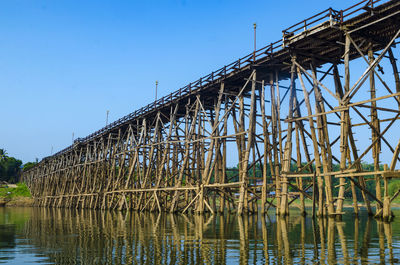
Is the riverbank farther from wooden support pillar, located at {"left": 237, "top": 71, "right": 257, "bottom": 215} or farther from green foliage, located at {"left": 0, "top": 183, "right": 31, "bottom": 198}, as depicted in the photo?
wooden support pillar, located at {"left": 237, "top": 71, "right": 257, "bottom": 215}

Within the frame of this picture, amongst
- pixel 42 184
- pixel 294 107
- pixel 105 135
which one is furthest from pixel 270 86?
pixel 42 184

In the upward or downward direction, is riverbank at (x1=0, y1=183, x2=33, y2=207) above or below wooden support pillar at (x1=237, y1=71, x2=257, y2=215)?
below

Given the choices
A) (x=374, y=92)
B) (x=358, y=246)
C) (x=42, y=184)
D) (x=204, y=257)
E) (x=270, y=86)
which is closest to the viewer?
(x=204, y=257)

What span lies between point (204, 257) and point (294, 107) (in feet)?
44.7

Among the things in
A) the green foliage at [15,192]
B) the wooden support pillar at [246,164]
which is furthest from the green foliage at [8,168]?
the wooden support pillar at [246,164]

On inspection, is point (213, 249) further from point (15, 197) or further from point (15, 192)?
point (15, 192)

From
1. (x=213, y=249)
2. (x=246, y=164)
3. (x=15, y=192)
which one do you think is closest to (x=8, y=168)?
(x=15, y=192)

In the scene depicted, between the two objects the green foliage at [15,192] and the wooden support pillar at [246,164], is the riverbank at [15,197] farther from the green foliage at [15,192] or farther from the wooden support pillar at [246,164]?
the wooden support pillar at [246,164]

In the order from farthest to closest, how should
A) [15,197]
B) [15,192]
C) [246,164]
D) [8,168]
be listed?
[8,168], [15,192], [15,197], [246,164]

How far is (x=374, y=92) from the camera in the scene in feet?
53.7

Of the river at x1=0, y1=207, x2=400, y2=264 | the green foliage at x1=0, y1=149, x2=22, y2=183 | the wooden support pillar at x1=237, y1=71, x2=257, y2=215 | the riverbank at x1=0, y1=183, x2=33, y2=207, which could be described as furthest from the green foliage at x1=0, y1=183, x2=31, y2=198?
the river at x1=0, y1=207, x2=400, y2=264

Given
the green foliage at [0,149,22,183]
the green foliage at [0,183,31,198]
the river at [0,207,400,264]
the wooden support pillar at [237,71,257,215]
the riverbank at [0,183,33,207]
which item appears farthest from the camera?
the green foliage at [0,149,22,183]

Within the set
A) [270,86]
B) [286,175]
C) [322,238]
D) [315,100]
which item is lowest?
[322,238]

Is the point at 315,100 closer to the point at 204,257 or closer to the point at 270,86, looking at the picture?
the point at 270,86
